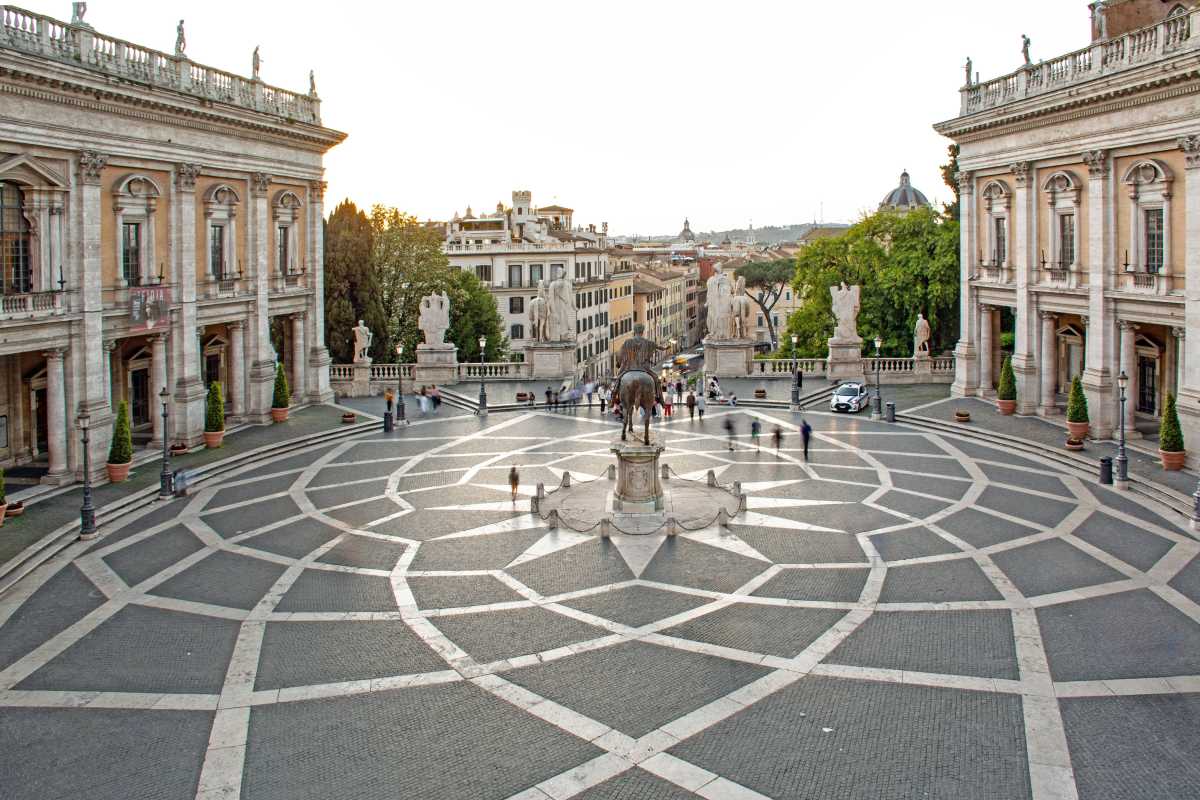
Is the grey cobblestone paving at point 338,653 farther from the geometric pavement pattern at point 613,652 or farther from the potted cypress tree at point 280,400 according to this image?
the potted cypress tree at point 280,400

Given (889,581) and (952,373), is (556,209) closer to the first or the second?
(952,373)

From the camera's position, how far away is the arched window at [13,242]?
3070 centimetres

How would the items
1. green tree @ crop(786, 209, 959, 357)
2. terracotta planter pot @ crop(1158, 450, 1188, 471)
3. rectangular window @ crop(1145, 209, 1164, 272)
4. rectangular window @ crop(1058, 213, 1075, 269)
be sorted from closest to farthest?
terracotta planter pot @ crop(1158, 450, 1188, 471)
rectangular window @ crop(1145, 209, 1164, 272)
rectangular window @ crop(1058, 213, 1075, 269)
green tree @ crop(786, 209, 959, 357)

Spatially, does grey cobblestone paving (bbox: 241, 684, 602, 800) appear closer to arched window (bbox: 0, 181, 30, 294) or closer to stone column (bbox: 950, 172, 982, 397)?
arched window (bbox: 0, 181, 30, 294)

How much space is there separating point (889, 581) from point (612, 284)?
85.2 m

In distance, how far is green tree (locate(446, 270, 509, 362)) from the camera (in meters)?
65.8

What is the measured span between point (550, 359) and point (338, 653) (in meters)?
36.6

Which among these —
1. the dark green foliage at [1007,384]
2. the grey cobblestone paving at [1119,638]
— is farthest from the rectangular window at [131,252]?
the dark green foliage at [1007,384]

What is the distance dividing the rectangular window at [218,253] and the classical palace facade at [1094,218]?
3251cm

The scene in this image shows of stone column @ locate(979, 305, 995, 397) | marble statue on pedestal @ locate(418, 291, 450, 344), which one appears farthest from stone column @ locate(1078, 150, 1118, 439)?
marble statue on pedestal @ locate(418, 291, 450, 344)

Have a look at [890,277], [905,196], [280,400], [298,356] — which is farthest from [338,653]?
[905,196]

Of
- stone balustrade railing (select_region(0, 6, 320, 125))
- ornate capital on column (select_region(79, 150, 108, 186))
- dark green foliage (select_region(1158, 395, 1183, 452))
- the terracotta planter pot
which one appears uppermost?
stone balustrade railing (select_region(0, 6, 320, 125))

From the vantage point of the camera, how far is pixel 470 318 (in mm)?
67125

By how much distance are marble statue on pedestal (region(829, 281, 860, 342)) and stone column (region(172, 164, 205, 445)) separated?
30978 millimetres
